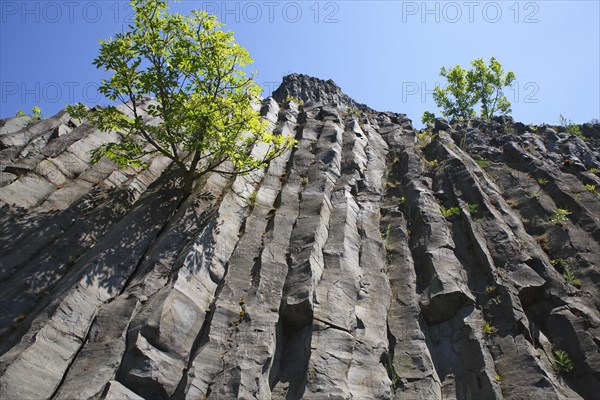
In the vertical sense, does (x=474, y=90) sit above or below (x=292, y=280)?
above

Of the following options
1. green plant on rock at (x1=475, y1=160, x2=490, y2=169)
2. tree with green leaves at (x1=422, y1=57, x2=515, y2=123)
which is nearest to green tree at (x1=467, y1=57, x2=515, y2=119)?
tree with green leaves at (x1=422, y1=57, x2=515, y2=123)

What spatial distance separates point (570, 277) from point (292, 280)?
8562mm

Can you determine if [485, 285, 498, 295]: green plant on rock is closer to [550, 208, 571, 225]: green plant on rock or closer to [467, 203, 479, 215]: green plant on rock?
[467, 203, 479, 215]: green plant on rock

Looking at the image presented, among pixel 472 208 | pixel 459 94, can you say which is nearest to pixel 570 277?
pixel 472 208

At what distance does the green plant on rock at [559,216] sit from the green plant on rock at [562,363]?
661cm

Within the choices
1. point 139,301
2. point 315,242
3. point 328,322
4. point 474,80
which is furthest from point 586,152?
point 474,80

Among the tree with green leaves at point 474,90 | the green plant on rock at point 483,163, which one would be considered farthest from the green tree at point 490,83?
the green plant on rock at point 483,163

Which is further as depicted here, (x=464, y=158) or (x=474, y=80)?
(x=474, y=80)

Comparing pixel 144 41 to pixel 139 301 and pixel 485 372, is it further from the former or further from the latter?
pixel 485 372

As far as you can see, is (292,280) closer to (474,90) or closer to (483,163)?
(483,163)

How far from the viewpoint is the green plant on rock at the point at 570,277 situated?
14.4 meters

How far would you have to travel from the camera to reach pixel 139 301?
11.7 meters

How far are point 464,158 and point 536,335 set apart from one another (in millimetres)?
12452

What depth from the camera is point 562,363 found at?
1175 centimetres
